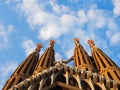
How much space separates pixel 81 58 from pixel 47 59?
467cm

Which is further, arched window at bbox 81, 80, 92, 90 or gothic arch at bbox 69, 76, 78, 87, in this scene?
gothic arch at bbox 69, 76, 78, 87

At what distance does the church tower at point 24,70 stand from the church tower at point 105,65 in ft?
25.3

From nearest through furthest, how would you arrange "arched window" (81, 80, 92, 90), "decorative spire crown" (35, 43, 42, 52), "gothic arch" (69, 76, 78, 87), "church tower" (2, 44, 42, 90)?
1. "arched window" (81, 80, 92, 90)
2. "gothic arch" (69, 76, 78, 87)
3. "church tower" (2, 44, 42, 90)
4. "decorative spire crown" (35, 43, 42, 52)

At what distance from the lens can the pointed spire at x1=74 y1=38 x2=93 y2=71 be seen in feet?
129

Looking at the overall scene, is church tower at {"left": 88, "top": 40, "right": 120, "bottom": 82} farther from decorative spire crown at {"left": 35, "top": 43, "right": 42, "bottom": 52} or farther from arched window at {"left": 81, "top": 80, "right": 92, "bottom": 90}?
arched window at {"left": 81, "top": 80, "right": 92, "bottom": 90}

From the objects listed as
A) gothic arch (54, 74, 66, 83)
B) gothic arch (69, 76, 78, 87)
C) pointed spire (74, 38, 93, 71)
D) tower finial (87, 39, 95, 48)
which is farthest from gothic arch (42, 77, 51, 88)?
tower finial (87, 39, 95, 48)

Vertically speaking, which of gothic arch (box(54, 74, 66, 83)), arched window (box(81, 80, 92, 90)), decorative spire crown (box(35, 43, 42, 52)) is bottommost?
arched window (box(81, 80, 92, 90))

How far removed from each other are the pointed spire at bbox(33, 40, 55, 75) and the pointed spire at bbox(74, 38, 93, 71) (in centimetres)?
315

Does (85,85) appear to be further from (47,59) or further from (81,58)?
(47,59)

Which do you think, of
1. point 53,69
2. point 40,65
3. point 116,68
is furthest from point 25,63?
point 53,69

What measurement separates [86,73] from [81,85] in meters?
1.39

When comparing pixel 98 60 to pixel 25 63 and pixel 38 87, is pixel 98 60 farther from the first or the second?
pixel 38 87

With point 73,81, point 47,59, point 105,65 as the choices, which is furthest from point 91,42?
point 73,81

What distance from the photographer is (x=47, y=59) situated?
146 feet
